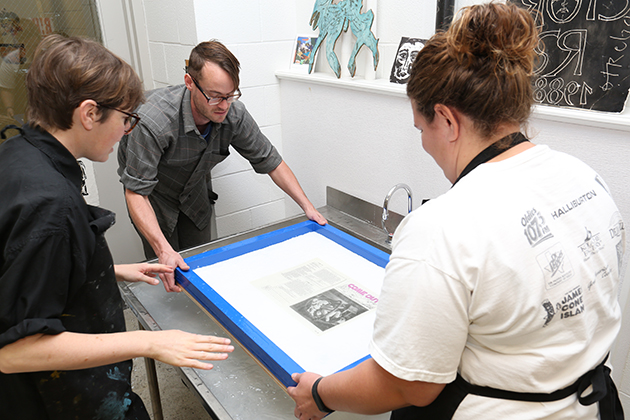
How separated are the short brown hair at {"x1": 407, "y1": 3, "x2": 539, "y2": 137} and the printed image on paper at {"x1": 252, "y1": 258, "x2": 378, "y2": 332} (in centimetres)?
71

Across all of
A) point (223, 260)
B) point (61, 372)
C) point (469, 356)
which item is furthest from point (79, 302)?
point (469, 356)

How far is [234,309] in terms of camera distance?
133 cm

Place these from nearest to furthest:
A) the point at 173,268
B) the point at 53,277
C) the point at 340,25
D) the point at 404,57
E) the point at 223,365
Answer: the point at 53,277 < the point at 223,365 < the point at 173,268 < the point at 404,57 < the point at 340,25

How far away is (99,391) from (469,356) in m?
0.82

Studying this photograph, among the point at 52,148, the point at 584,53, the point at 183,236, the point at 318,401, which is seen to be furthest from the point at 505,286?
the point at 183,236

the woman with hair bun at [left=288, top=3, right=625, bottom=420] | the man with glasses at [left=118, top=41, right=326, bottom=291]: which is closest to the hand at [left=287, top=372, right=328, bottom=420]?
the woman with hair bun at [left=288, top=3, right=625, bottom=420]

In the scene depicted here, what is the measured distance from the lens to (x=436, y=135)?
0.85m

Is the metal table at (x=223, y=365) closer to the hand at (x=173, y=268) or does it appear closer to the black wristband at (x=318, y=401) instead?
the hand at (x=173, y=268)

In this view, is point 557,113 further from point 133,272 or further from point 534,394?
point 133,272

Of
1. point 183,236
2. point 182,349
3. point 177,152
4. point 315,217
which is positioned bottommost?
point 183,236

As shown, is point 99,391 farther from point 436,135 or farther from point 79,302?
point 436,135

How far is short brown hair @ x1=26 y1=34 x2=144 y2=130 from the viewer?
0.91 m

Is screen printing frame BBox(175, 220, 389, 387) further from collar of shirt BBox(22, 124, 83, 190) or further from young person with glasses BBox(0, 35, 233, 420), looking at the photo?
collar of shirt BBox(22, 124, 83, 190)

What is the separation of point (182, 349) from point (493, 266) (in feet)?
2.08
